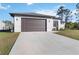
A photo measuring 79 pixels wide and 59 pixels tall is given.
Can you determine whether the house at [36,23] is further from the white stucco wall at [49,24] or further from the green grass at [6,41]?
the green grass at [6,41]

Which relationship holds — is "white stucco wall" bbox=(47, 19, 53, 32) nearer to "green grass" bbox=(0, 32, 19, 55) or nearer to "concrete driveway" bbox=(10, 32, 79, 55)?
"concrete driveway" bbox=(10, 32, 79, 55)

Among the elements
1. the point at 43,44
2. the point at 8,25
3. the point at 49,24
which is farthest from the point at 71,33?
the point at 8,25

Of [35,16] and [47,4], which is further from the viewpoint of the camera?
[35,16]

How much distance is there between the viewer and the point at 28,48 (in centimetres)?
702

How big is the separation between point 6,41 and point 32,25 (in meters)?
0.93

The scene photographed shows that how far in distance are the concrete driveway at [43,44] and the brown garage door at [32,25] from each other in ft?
0.51

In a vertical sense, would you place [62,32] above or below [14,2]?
below

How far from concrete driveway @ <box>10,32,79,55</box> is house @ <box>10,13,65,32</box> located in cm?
18

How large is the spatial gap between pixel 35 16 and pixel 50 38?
2.50 feet

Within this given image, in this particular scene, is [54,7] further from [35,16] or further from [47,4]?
[35,16]

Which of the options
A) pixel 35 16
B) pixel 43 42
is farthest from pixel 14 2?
A: pixel 43 42

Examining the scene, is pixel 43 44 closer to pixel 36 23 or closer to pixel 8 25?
pixel 36 23

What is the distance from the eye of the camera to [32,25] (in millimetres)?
7586

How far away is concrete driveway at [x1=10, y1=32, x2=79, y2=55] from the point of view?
696cm
